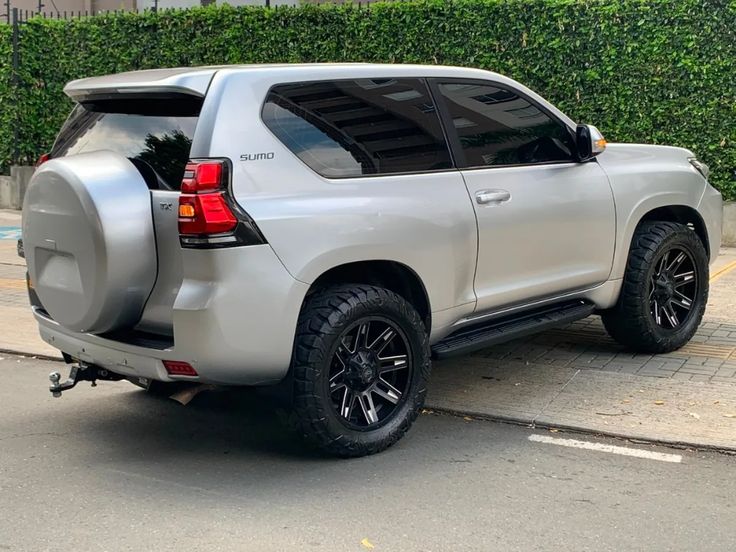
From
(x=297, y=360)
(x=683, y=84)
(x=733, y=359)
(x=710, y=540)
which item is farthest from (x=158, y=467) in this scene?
(x=683, y=84)

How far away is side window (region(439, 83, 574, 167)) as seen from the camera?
17.8 feet

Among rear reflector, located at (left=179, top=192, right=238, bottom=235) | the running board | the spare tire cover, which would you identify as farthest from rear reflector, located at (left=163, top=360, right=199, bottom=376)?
the running board

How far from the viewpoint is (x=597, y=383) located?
6016 millimetres

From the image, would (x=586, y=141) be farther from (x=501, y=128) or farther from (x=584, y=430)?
(x=584, y=430)

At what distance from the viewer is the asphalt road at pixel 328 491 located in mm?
3902

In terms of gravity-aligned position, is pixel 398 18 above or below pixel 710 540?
above

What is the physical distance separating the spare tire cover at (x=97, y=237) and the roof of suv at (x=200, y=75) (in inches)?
14.6

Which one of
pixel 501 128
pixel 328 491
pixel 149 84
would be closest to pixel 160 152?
pixel 149 84

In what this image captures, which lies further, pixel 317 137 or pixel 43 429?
pixel 43 429

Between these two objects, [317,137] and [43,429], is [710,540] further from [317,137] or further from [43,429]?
[43,429]

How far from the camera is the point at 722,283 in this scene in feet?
29.7

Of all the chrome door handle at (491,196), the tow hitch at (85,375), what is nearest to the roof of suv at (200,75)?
the chrome door handle at (491,196)

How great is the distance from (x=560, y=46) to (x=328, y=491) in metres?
7.89

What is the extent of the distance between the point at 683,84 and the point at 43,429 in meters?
7.89
